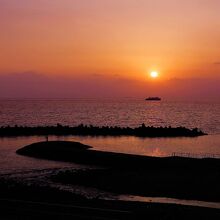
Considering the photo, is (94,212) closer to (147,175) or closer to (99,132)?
(147,175)

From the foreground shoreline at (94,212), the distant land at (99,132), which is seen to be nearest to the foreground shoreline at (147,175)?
the foreground shoreline at (94,212)

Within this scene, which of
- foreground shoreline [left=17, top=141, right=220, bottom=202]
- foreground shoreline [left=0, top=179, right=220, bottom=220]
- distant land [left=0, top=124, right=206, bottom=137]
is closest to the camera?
foreground shoreline [left=0, top=179, right=220, bottom=220]

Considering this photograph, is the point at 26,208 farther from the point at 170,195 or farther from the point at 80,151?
the point at 80,151

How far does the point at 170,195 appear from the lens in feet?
80.3

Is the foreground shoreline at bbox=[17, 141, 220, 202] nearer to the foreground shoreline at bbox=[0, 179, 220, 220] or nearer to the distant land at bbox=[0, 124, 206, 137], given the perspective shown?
the foreground shoreline at bbox=[0, 179, 220, 220]

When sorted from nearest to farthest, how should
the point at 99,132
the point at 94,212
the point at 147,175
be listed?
1. the point at 94,212
2. the point at 147,175
3. the point at 99,132

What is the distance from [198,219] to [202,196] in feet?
31.0

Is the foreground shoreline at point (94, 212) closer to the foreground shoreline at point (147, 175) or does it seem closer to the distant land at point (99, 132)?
the foreground shoreline at point (147, 175)

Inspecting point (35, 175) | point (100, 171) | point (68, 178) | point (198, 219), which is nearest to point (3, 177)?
point (35, 175)

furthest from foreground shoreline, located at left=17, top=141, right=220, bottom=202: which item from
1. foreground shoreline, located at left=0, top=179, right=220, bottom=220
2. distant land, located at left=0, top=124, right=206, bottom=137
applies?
distant land, located at left=0, top=124, right=206, bottom=137

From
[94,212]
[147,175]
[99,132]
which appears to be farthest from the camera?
[99,132]

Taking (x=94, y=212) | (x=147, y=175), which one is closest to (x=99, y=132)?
(x=147, y=175)

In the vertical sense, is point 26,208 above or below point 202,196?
above

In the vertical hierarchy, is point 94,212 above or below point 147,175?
above
